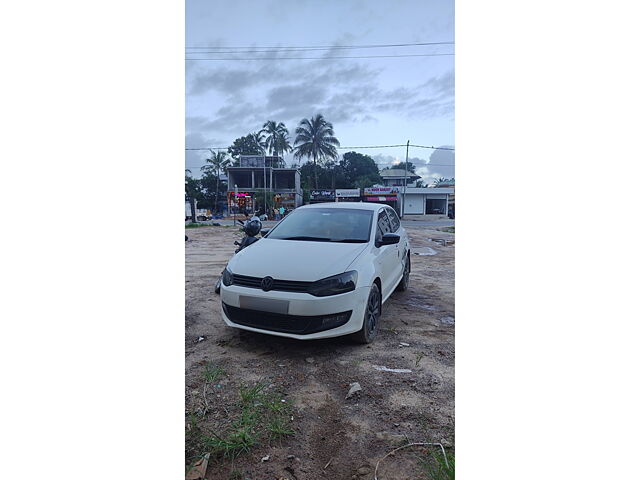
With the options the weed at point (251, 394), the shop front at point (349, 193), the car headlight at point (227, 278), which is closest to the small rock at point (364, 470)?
the weed at point (251, 394)

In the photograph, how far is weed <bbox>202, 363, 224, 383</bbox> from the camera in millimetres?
2017

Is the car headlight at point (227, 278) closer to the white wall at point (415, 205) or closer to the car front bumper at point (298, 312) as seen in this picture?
the car front bumper at point (298, 312)

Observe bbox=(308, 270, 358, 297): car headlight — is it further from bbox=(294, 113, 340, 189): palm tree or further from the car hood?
bbox=(294, 113, 340, 189): palm tree

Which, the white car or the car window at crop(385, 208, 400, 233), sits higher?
the car window at crop(385, 208, 400, 233)

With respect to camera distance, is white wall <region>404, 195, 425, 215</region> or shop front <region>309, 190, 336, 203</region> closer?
shop front <region>309, 190, 336, 203</region>

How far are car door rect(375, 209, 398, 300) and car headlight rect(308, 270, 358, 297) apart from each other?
48 centimetres

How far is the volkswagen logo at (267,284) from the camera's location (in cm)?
225

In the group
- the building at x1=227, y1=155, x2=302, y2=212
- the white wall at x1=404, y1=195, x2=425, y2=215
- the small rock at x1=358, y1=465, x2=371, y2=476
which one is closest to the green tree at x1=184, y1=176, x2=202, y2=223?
the small rock at x1=358, y1=465, x2=371, y2=476

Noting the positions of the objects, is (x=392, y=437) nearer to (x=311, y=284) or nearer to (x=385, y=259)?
(x=311, y=284)

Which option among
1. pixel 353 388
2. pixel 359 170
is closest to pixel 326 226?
pixel 353 388
